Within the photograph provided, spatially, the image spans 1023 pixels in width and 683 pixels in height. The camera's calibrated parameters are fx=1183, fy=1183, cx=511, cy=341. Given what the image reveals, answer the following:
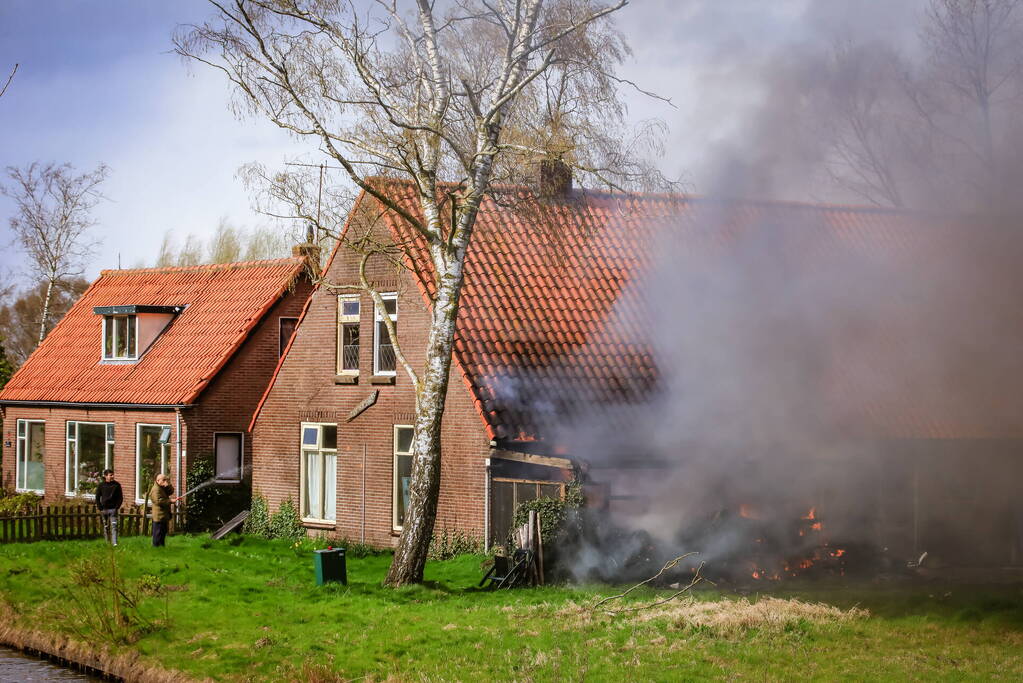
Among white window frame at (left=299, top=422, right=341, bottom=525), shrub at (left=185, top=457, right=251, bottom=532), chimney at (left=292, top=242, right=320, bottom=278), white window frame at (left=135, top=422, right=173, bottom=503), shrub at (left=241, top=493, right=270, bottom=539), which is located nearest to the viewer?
chimney at (left=292, top=242, right=320, bottom=278)

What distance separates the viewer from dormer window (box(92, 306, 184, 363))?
30.6 meters

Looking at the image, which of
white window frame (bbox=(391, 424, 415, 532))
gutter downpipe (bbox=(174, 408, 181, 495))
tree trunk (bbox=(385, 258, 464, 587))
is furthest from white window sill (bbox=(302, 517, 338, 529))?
tree trunk (bbox=(385, 258, 464, 587))

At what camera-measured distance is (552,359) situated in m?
21.1

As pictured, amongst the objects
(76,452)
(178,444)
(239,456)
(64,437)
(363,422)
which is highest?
(363,422)

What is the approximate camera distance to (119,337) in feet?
102

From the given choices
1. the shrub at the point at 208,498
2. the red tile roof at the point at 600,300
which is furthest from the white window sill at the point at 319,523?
the red tile roof at the point at 600,300

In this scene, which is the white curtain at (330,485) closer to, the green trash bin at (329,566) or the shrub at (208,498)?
the shrub at (208,498)

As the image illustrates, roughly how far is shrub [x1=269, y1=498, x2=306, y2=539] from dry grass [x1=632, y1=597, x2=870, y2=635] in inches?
447

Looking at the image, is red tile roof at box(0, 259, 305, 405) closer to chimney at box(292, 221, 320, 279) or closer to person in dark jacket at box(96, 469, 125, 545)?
chimney at box(292, 221, 320, 279)

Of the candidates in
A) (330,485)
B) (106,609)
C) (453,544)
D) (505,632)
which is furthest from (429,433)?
(330,485)

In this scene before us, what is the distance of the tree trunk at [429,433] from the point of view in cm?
1680

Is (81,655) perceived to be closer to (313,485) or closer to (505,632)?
(505,632)

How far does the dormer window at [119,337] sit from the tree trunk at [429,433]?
16.1m

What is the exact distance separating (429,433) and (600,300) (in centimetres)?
671
